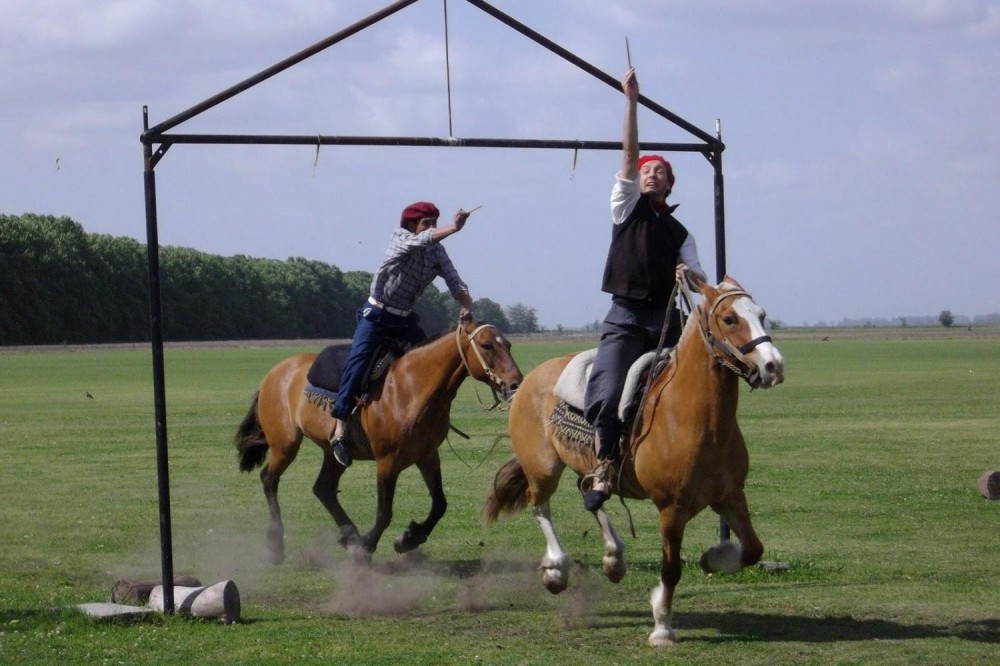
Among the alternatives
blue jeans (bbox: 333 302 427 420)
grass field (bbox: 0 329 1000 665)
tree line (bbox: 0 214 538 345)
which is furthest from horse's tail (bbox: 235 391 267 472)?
tree line (bbox: 0 214 538 345)

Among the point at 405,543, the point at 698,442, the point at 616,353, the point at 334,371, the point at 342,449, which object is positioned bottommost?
the point at 405,543

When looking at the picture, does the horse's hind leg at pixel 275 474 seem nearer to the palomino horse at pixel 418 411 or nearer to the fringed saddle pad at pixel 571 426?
the palomino horse at pixel 418 411

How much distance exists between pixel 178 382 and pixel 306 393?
38170mm

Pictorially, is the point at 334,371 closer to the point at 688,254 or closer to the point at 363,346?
the point at 363,346

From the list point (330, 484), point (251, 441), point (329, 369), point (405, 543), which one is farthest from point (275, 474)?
point (405, 543)

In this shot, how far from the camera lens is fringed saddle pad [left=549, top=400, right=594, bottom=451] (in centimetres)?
952

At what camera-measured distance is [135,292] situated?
106688mm

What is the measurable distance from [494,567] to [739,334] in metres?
4.39

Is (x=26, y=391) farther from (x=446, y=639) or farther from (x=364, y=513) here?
(x=446, y=639)

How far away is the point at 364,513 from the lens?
15992 millimetres

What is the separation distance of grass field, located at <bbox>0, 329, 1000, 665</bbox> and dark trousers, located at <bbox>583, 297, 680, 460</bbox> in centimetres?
138

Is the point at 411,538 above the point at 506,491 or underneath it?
underneath

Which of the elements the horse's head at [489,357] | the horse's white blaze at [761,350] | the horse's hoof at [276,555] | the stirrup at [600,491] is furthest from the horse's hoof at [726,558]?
the horse's hoof at [276,555]

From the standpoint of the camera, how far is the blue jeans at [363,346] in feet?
39.7
